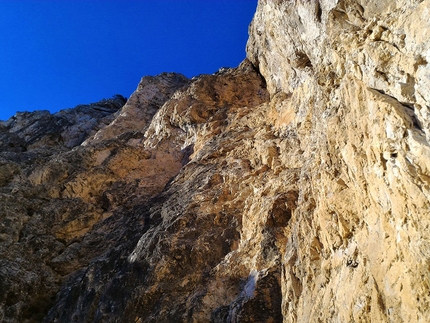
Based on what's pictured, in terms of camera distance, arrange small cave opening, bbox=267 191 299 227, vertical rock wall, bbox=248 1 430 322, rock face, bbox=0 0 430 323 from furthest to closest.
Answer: small cave opening, bbox=267 191 299 227 < rock face, bbox=0 0 430 323 < vertical rock wall, bbox=248 1 430 322

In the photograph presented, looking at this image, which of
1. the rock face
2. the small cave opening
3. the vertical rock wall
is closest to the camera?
the vertical rock wall

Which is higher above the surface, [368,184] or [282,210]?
[282,210]

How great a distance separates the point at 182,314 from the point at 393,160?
694 centimetres

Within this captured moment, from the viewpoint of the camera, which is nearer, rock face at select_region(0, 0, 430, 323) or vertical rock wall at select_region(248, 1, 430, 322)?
vertical rock wall at select_region(248, 1, 430, 322)

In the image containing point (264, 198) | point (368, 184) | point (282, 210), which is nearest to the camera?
point (368, 184)

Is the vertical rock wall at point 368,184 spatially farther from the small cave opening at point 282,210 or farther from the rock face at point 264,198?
the small cave opening at point 282,210

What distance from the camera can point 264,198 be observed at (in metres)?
12.7

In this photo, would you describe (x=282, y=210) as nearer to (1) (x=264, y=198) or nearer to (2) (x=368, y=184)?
(1) (x=264, y=198)

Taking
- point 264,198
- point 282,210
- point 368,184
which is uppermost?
point 264,198

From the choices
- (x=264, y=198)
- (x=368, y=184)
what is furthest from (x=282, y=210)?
(x=368, y=184)

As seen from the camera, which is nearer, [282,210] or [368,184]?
[368,184]

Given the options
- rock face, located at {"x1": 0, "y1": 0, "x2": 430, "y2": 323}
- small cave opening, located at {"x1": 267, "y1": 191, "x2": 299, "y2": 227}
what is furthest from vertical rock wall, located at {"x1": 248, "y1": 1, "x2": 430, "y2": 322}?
small cave opening, located at {"x1": 267, "y1": 191, "x2": 299, "y2": 227}

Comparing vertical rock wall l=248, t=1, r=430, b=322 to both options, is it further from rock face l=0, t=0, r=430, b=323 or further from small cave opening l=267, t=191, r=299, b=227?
small cave opening l=267, t=191, r=299, b=227

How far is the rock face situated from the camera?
657 centimetres
